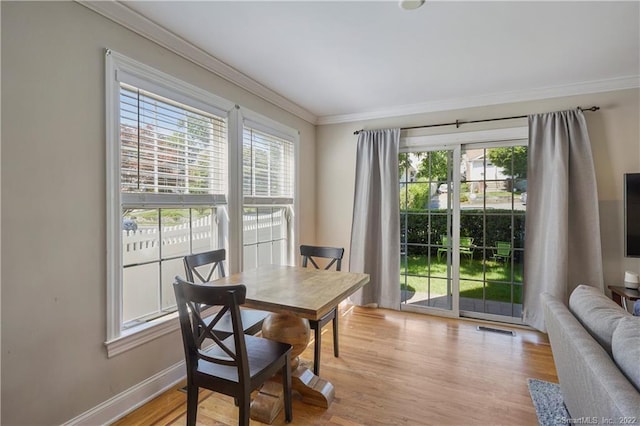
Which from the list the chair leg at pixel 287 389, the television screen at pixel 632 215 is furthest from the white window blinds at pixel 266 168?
the television screen at pixel 632 215

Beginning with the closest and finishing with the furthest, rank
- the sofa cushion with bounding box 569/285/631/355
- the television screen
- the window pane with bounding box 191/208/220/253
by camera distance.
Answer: the sofa cushion with bounding box 569/285/631/355 < the window pane with bounding box 191/208/220/253 < the television screen

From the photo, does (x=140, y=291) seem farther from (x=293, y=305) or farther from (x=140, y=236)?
(x=293, y=305)

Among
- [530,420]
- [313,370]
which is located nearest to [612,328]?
[530,420]

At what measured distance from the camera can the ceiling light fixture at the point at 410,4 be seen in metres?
1.83

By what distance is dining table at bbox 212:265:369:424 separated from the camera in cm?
175

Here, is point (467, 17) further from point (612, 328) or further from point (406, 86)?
point (612, 328)

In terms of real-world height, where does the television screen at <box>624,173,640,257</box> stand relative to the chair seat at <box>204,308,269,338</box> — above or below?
above

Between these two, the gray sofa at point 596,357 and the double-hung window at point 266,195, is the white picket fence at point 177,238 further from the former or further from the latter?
the gray sofa at point 596,357

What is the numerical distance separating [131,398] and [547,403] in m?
2.74

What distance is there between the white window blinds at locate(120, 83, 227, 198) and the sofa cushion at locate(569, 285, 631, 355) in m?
2.63

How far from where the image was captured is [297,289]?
198 centimetres

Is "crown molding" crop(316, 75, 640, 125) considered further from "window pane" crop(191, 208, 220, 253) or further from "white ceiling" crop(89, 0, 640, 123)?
"window pane" crop(191, 208, 220, 253)

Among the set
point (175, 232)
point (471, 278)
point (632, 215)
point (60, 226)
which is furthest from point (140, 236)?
point (632, 215)

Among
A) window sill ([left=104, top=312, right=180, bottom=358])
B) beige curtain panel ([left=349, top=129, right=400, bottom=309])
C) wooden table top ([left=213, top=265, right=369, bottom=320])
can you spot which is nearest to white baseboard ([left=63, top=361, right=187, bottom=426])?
window sill ([left=104, top=312, right=180, bottom=358])
